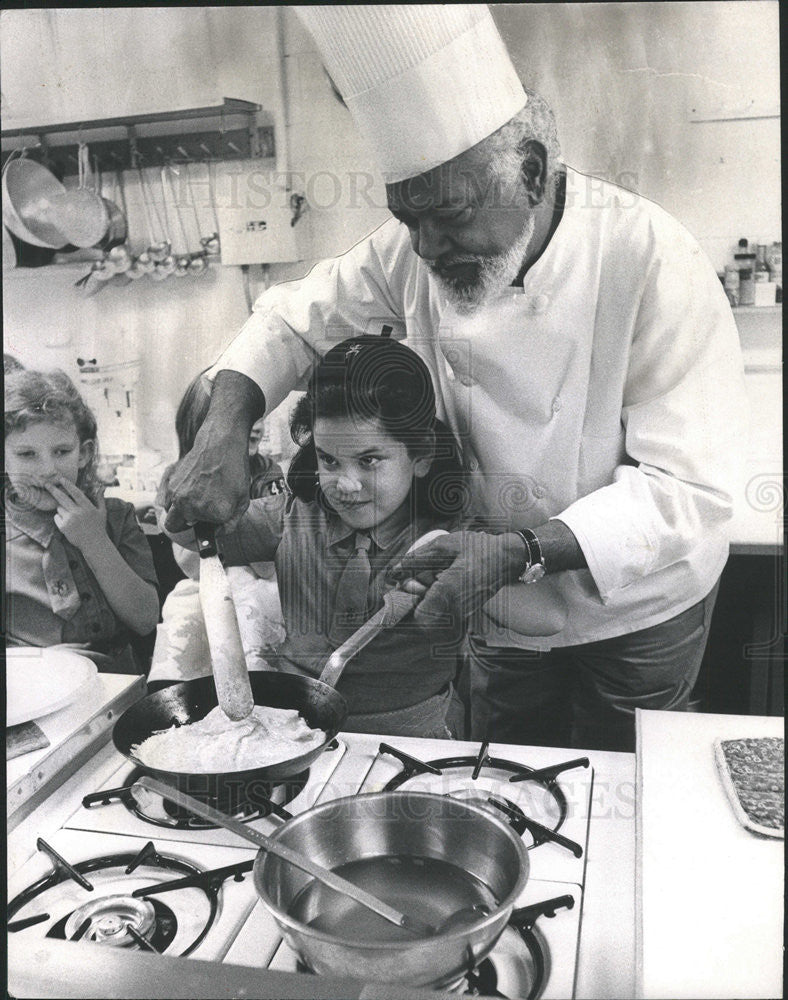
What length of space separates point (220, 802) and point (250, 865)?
0.44 feet

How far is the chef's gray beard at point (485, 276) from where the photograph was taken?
3.87 feet

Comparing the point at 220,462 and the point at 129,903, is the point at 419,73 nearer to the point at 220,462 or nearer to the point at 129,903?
the point at 220,462

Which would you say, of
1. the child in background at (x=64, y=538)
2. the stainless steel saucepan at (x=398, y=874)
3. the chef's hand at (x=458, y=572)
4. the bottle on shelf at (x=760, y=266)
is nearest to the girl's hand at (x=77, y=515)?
the child in background at (x=64, y=538)

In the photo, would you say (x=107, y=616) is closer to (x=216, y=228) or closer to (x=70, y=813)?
(x=70, y=813)

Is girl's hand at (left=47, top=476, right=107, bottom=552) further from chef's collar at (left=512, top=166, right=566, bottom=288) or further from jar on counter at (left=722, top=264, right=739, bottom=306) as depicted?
jar on counter at (left=722, top=264, right=739, bottom=306)

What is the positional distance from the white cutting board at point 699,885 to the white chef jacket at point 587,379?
0.21 meters

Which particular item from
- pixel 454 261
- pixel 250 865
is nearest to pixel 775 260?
pixel 454 261

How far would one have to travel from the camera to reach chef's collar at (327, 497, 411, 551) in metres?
1.27

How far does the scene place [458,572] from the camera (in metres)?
1.27

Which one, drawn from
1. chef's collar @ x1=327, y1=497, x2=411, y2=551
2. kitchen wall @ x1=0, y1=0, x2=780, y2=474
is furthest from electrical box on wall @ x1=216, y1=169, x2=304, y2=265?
chef's collar @ x1=327, y1=497, x2=411, y2=551

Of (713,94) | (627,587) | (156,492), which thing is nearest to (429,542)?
(627,587)

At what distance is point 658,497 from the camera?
47.4 inches

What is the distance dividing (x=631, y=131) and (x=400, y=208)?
0.30 m

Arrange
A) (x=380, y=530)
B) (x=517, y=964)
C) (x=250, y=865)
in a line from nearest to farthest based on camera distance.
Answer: (x=517, y=964), (x=250, y=865), (x=380, y=530)
